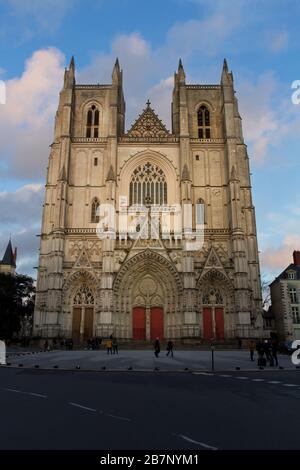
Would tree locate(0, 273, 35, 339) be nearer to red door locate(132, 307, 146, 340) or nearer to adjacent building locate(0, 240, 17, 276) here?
red door locate(132, 307, 146, 340)

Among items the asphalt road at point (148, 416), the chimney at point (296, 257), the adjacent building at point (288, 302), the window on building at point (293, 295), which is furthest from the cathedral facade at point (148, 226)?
the asphalt road at point (148, 416)

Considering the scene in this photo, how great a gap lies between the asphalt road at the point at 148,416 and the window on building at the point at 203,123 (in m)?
35.1

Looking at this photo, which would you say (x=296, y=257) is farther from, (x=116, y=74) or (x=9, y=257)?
(x=9, y=257)

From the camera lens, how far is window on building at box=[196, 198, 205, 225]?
39344 millimetres

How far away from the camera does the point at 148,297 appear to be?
37344 millimetres

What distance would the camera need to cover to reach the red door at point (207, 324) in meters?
36.3

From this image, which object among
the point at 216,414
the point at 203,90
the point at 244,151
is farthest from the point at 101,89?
the point at 216,414

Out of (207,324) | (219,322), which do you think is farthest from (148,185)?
(219,322)

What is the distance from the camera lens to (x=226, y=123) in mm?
41156

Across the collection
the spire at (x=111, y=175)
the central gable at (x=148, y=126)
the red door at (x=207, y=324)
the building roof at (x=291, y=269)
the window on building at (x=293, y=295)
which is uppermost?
the central gable at (x=148, y=126)

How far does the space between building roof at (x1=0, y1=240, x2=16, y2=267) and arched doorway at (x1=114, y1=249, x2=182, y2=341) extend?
1765 inches

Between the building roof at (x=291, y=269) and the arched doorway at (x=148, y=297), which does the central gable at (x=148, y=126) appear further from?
the building roof at (x=291, y=269)
